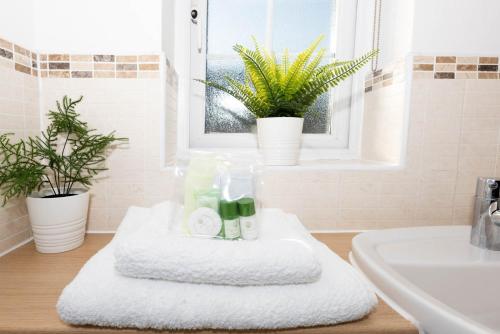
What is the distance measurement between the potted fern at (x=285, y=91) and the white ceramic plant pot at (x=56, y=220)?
1.63 feet

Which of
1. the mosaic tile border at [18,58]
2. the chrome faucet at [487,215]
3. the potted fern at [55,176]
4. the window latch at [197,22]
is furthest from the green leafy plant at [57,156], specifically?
the chrome faucet at [487,215]

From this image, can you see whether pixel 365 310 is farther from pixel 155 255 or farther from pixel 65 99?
pixel 65 99

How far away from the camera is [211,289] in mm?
418

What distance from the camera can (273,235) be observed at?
0.56 m

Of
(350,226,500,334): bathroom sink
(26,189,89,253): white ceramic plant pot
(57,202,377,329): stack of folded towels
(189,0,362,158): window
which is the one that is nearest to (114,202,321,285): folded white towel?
(57,202,377,329): stack of folded towels

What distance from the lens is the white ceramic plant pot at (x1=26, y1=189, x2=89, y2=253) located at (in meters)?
0.64

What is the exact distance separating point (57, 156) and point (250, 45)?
0.69 meters

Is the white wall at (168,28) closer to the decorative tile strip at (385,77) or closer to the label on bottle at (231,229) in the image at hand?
the label on bottle at (231,229)

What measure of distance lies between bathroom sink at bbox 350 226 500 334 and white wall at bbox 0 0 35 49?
923 millimetres

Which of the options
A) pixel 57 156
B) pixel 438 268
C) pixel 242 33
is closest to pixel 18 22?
pixel 57 156

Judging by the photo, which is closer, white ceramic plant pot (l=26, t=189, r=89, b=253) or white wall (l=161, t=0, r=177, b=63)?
white ceramic plant pot (l=26, t=189, r=89, b=253)

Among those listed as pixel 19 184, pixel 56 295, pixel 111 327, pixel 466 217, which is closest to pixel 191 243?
pixel 111 327

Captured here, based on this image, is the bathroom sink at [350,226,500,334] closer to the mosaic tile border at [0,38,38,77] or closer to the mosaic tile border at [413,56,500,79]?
the mosaic tile border at [413,56,500,79]

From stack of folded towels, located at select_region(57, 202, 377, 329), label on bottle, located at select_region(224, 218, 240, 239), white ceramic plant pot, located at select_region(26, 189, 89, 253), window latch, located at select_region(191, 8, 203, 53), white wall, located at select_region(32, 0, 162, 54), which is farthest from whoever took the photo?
window latch, located at select_region(191, 8, 203, 53)
